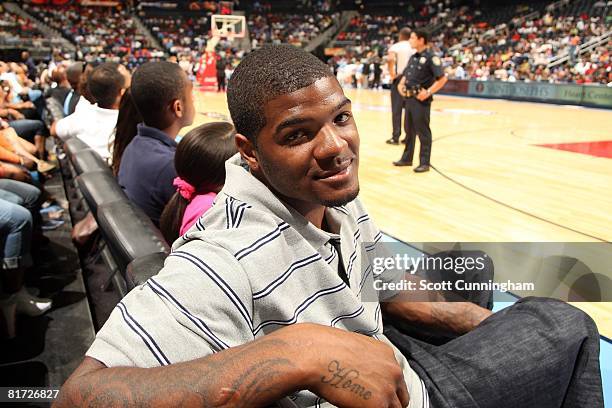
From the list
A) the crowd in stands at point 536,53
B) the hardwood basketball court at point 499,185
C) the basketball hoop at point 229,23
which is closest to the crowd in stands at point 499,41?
the crowd in stands at point 536,53

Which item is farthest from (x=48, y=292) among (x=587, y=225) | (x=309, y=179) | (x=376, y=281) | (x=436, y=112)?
(x=436, y=112)

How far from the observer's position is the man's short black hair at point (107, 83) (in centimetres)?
329

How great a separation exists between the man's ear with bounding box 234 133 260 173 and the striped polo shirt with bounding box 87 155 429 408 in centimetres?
4

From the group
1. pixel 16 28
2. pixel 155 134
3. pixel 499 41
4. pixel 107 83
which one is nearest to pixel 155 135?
pixel 155 134

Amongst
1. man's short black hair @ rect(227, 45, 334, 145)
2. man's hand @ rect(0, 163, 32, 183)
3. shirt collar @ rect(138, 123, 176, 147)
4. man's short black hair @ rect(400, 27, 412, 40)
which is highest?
man's short black hair @ rect(400, 27, 412, 40)

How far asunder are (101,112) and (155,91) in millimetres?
1289

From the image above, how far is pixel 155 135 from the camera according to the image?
2.20 meters

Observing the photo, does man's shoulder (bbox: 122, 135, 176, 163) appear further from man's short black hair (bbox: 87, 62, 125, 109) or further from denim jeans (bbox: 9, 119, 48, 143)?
denim jeans (bbox: 9, 119, 48, 143)

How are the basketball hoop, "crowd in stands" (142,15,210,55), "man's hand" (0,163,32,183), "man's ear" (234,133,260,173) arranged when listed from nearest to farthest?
"man's ear" (234,133,260,173) < "man's hand" (0,163,32,183) < the basketball hoop < "crowd in stands" (142,15,210,55)

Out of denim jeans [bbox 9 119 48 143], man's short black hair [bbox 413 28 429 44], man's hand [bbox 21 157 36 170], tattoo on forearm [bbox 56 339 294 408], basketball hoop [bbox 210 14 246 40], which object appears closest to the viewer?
→ tattoo on forearm [bbox 56 339 294 408]

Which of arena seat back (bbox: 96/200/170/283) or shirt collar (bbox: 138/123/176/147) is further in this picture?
shirt collar (bbox: 138/123/176/147)

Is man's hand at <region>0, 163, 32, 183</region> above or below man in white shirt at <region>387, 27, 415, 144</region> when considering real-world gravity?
below

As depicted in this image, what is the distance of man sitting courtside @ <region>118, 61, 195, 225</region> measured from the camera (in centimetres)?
202

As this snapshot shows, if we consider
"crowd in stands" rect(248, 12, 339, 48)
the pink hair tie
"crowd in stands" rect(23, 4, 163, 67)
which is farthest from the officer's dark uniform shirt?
"crowd in stands" rect(248, 12, 339, 48)
